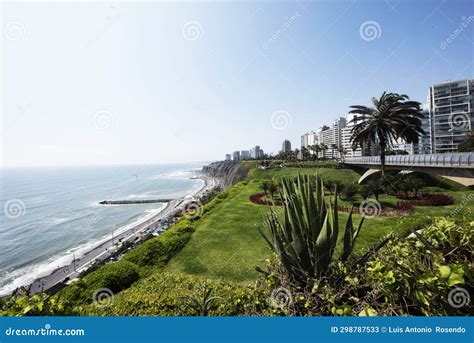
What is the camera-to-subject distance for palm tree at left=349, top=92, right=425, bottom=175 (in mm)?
20391

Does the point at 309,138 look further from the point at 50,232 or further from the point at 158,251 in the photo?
Answer: the point at 158,251

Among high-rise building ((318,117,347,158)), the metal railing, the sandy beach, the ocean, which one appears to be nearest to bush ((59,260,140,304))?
the sandy beach

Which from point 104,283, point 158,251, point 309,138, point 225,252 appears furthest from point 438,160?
point 309,138

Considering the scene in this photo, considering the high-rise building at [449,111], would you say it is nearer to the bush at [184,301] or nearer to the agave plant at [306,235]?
the bush at [184,301]

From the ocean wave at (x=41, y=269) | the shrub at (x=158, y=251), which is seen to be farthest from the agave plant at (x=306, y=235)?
the ocean wave at (x=41, y=269)

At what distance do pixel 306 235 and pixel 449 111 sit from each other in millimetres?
97655

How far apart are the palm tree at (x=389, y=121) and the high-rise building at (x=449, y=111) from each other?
204ft

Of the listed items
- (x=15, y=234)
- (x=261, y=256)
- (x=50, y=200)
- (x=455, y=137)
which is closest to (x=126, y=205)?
(x=15, y=234)

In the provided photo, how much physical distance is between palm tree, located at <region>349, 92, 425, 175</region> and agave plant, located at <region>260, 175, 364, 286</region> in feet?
74.9

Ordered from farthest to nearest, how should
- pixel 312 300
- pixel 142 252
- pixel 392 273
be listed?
pixel 142 252 → pixel 312 300 → pixel 392 273

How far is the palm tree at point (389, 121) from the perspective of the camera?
20.4 meters

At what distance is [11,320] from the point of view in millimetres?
1850

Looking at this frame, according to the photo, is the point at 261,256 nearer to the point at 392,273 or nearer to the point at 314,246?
the point at 314,246

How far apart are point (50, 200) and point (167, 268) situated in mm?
77950
